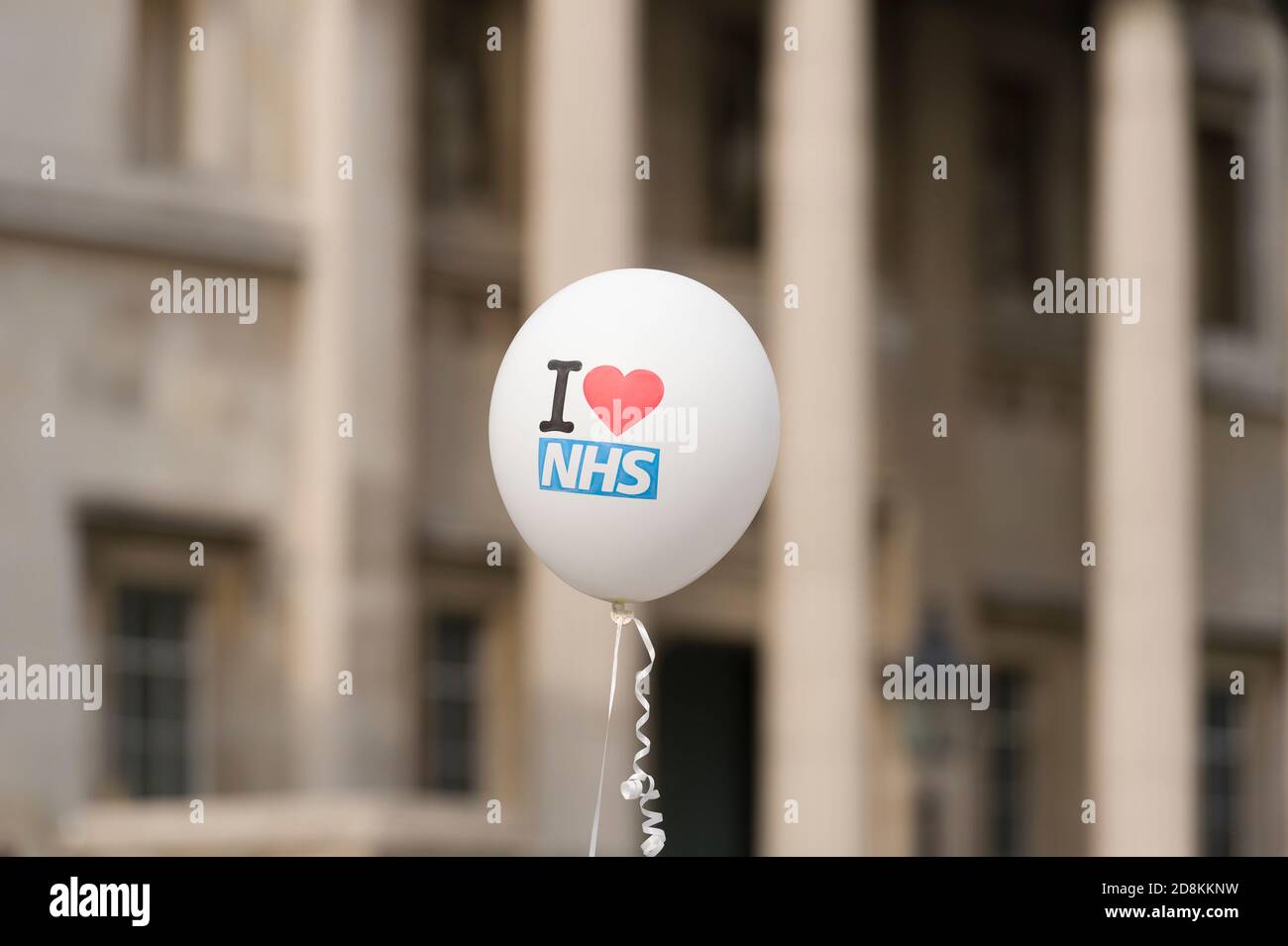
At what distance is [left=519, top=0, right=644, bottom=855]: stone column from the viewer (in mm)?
22391

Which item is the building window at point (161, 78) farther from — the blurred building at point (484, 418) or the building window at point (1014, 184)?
the building window at point (1014, 184)

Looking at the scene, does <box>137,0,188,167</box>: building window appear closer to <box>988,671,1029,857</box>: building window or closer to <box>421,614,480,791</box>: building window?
<box>421,614,480,791</box>: building window

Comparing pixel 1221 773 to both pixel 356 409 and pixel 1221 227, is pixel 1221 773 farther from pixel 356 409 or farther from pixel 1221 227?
pixel 356 409

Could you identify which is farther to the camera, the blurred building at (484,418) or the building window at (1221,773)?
the building window at (1221,773)

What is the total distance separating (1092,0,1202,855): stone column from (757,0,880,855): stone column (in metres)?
3.24

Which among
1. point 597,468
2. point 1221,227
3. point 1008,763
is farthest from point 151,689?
point 1221,227

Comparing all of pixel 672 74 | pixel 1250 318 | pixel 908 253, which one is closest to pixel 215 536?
pixel 672 74

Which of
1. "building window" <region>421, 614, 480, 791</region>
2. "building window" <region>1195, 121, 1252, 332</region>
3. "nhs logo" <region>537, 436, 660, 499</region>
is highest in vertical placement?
"building window" <region>1195, 121, 1252, 332</region>

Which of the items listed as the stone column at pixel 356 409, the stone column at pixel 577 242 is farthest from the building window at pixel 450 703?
the stone column at pixel 577 242

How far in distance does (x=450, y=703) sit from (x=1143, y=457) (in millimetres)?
7337

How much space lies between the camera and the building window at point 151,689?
23531 mm

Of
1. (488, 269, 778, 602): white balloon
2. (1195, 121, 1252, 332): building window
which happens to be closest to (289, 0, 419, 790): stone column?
(1195, 121, 1252, 332): building window

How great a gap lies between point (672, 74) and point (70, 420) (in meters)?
8.00

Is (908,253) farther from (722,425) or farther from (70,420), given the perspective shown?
(722,425)
